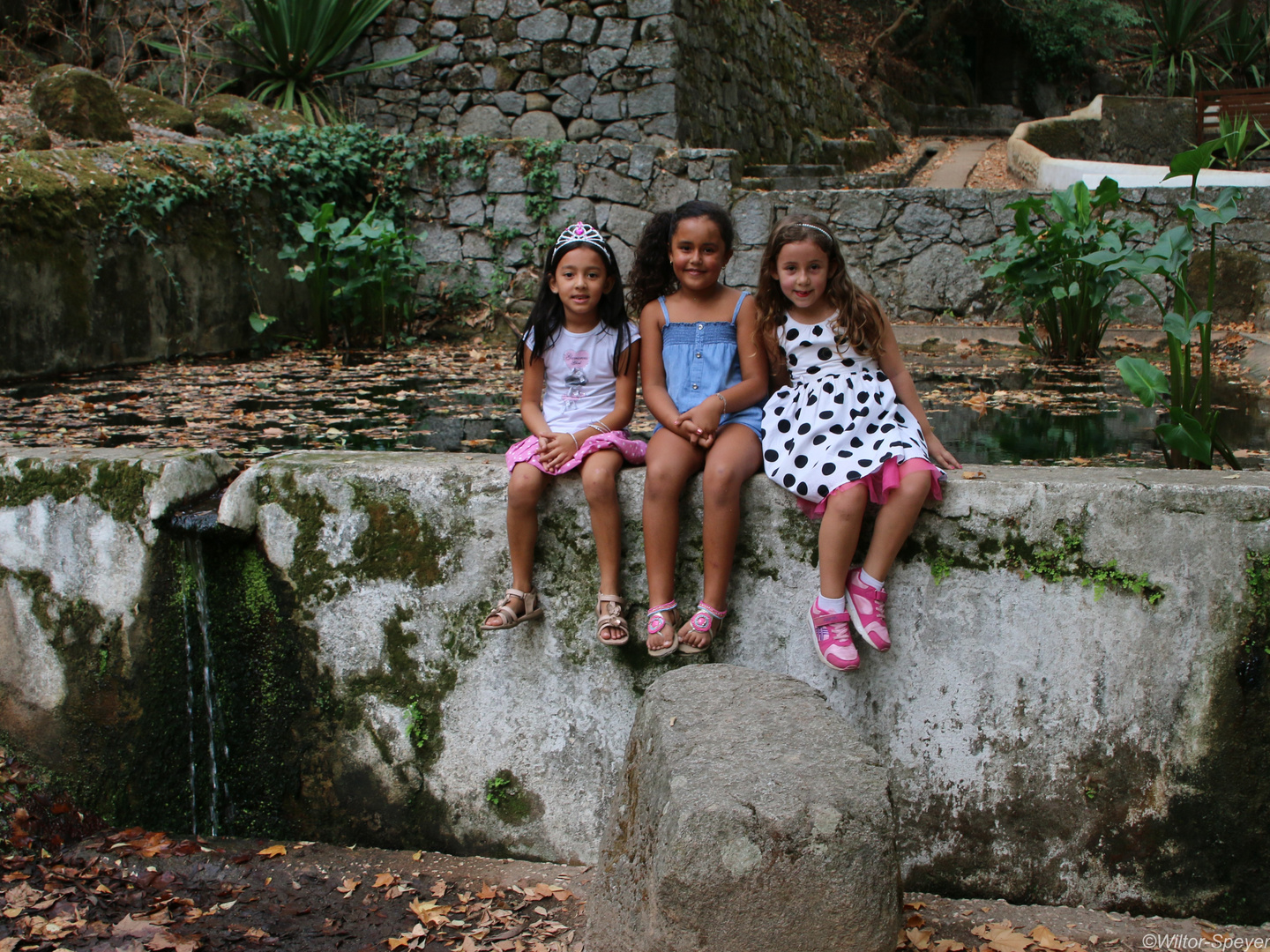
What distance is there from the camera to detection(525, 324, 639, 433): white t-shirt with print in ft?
8.32

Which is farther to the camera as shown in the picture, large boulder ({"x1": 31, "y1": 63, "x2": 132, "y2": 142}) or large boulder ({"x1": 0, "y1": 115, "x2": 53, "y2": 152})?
large boulder ({"x1": 31, "y1": 63, "x2": 132, "y2": 142})

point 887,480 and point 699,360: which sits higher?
point 699,360

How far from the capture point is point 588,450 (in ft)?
7.62

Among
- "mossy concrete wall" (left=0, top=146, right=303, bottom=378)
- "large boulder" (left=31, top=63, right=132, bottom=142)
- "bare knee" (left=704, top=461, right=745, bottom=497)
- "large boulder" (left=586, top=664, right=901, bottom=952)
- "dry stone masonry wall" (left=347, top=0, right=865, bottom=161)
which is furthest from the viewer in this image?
"dry stone masonry wall" (left=347, top=0, right=865, bottom=161)

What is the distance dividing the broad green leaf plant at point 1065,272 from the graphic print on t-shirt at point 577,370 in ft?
11.2

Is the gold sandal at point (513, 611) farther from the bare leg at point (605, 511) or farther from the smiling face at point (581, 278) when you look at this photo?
the smiling face at point (581, 278)

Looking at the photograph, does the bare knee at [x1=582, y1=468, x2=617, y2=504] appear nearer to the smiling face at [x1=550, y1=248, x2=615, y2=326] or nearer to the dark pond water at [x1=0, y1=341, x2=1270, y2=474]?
the smiling face at [x1=550, y1=248, x2=615, y2=326]

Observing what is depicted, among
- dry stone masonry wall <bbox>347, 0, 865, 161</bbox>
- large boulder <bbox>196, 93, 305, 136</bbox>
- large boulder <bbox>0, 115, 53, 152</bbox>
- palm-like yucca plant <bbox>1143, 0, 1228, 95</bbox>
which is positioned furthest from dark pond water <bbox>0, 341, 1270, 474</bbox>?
palm-like yucca plant <bbox>1143, 0, 1228, 95</bbox>

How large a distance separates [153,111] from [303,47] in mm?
2026

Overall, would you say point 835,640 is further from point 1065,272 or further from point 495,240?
point 495,240

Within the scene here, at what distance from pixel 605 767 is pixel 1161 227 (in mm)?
6288

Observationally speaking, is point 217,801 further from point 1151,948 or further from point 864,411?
point 1151,948

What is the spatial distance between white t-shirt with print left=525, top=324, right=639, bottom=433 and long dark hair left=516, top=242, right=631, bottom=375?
0.04 ft

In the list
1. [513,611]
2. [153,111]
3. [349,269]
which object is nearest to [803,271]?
[513,611]
